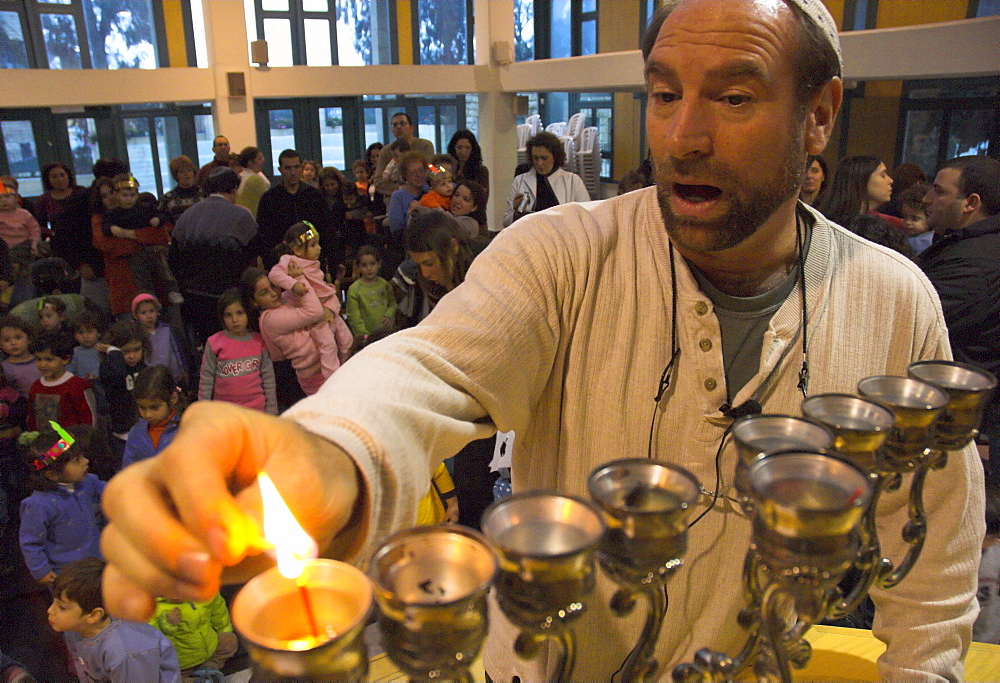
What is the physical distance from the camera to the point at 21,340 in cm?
365

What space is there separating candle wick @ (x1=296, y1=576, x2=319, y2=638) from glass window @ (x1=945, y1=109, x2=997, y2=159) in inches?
A: 304

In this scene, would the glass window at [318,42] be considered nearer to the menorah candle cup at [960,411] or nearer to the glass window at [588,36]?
the glass window at [588,36]

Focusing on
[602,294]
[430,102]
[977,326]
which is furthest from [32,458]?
[430,102]

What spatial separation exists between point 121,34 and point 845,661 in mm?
9801

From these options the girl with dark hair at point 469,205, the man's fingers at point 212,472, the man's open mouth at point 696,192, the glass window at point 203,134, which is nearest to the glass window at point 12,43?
the glass window at point 203,134

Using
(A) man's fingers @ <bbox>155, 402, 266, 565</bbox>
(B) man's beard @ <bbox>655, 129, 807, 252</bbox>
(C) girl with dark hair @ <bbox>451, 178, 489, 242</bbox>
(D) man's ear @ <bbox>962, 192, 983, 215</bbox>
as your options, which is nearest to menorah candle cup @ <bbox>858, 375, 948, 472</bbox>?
(B) man's beard @ <bbox>655, 129, 807, 252</bbox>

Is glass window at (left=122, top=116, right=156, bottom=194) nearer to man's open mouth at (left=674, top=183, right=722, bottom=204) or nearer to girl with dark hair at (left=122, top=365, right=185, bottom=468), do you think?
girl with dark hair at (left=122, top=365, right=185, bottom=468)

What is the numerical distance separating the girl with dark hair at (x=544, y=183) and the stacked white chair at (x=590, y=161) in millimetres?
4522

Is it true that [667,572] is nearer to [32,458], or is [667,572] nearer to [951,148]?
[32,458]

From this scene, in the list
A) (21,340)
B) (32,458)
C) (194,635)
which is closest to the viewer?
(194,635)

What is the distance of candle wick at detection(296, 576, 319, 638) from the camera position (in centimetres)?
50

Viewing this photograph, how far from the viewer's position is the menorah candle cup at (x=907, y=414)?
73cm

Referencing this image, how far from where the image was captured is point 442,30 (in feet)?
37.1

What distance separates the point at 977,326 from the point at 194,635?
3036 mm
